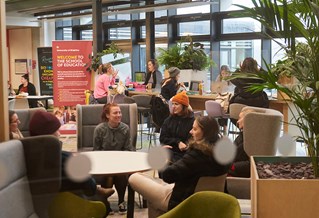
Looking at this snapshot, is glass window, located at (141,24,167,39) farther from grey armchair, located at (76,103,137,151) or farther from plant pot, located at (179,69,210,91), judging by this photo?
grey armchair, located at (76,103,137,151)

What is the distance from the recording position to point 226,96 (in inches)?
304

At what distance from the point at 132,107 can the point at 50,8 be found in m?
7.81

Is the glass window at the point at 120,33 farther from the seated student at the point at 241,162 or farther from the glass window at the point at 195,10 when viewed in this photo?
the seated student at the point at 241,162

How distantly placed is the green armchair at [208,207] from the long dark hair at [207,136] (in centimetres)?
67

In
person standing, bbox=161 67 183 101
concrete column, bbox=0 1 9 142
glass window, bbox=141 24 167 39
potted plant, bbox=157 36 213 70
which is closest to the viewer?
concrete column, bbox=0 1 9 142

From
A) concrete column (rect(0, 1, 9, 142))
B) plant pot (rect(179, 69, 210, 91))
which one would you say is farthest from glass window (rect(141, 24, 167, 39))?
concrete column (rect(0, 1, 9, 142))

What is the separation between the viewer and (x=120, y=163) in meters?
4.25

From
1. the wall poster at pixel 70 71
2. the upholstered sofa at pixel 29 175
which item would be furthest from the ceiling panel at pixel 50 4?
the upholstered sofa at pixel 29 175

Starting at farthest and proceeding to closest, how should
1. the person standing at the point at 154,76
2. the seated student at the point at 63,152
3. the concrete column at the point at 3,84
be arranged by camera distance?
the person standing at the point at 154,76
the seated student at the point at 63,152
the concrete column at the point at 3,84

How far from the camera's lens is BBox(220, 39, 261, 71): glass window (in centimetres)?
1073

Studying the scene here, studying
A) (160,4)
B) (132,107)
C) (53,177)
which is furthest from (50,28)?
(53,177)

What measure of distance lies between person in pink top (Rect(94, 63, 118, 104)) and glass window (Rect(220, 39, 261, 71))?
2.86 meters

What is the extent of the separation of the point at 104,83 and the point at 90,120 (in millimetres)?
3498

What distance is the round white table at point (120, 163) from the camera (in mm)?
3994
